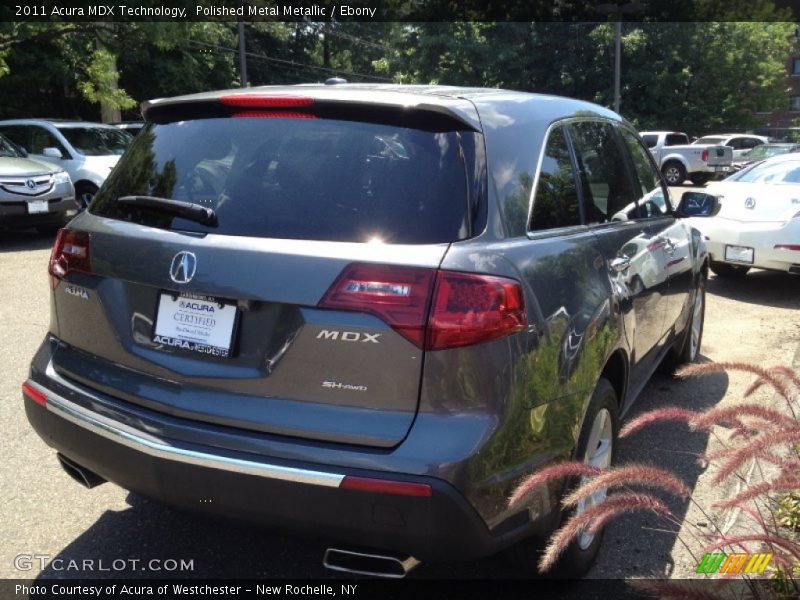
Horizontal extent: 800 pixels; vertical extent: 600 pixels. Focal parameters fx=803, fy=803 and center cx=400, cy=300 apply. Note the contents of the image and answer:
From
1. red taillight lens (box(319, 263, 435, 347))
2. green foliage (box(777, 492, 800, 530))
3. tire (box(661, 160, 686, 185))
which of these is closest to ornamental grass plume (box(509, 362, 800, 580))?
red taillight lens (box(319, 263, 435, 347))

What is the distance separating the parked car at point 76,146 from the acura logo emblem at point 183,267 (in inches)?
456

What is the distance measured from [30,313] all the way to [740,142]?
3246 centimetres

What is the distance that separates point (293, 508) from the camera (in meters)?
2.36

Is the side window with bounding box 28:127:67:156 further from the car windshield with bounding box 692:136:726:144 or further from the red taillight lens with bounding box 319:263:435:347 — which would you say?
the car windshield with bounding box 692:136:726:144

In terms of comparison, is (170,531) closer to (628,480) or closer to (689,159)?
(628,480)

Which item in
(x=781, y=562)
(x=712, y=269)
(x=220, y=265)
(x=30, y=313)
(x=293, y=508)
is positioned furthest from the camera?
(x=712, y=269)

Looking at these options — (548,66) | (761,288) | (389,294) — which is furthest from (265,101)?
(548,66)

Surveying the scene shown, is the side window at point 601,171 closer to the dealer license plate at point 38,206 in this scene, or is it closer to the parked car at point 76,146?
the dealer license plate at point 38,206

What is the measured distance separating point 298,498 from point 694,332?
13.8 feet

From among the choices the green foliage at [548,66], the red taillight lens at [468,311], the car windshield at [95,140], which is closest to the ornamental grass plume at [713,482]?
the red taillight lens at [468,311]

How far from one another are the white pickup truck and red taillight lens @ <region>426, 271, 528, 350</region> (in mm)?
27220

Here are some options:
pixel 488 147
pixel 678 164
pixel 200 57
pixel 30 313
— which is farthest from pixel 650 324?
pixel 200 57

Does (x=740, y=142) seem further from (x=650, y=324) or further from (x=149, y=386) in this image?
(x=149, y=386)

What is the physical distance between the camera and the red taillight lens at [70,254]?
9.53 ft
